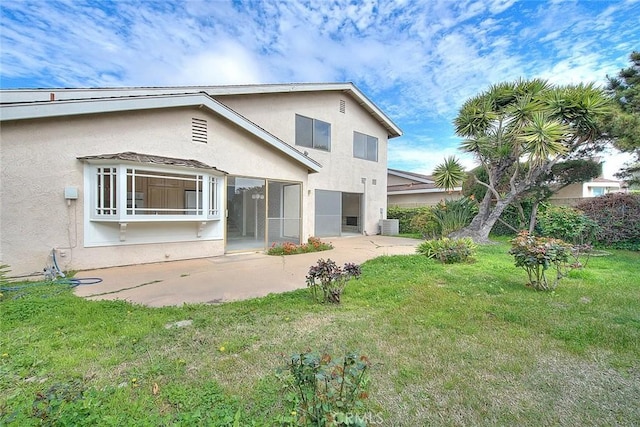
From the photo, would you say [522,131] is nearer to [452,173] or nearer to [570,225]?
[452,173]

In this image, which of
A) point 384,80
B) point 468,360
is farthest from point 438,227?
point 468,360

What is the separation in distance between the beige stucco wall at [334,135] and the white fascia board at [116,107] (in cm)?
319

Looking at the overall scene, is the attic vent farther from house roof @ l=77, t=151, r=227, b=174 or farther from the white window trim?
the white window trim

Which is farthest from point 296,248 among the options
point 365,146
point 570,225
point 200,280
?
point 570,225

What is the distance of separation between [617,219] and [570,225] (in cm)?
208

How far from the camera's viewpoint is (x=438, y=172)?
13.5 m

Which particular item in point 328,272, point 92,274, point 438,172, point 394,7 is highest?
point 394,7

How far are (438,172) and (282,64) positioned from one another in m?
9.11

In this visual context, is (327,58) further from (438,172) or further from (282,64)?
(438,172)

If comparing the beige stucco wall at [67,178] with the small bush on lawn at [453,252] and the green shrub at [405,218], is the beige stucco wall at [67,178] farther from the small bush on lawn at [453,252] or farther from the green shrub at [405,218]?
the green shrub at [405,218]

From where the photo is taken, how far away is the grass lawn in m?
1.98

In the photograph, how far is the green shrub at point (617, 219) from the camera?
9156mm

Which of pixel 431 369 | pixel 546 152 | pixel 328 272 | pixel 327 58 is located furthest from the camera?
pixel 327 58

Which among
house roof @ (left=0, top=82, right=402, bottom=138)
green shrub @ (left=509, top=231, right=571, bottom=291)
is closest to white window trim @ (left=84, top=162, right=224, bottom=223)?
house roof @ (left=0, top=82, right=402, bottom=138)
